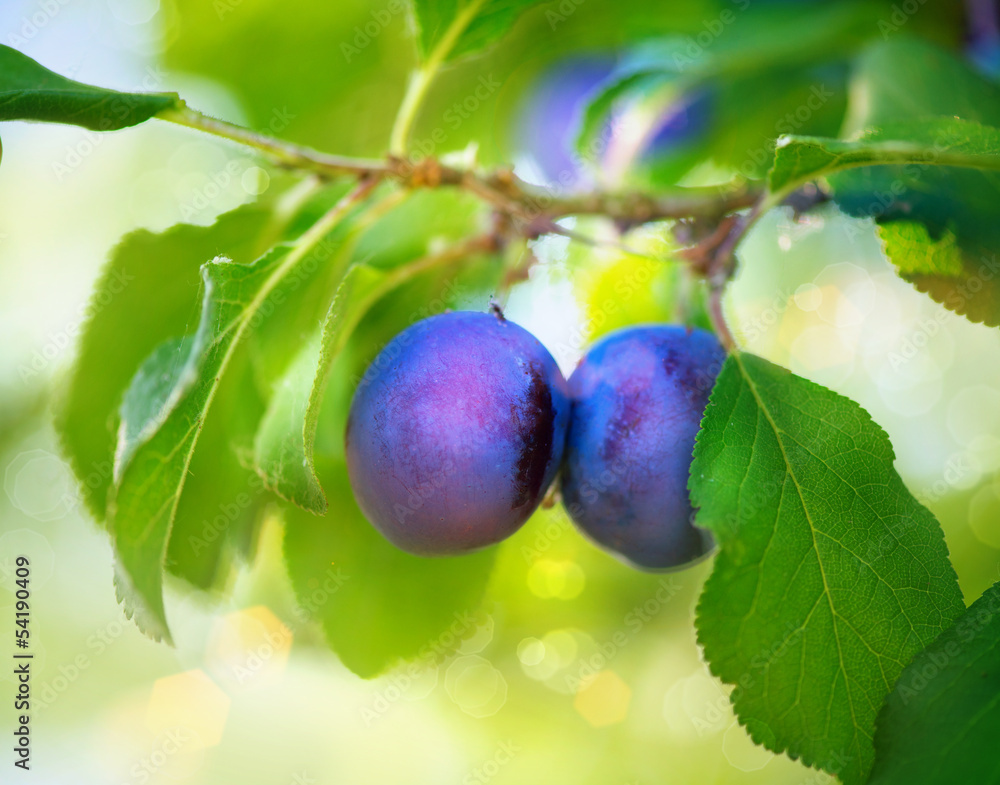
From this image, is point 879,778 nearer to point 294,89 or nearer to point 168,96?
point 168,96

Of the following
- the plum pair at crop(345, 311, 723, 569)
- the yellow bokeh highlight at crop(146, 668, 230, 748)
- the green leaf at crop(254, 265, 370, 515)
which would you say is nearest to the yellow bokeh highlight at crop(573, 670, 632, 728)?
the yellow bokeh highlight at crop(146, 668, 230, 748)

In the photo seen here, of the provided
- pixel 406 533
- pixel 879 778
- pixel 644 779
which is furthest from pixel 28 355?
pixel 644 779

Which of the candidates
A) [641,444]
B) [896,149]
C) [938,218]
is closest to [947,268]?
[938,218]

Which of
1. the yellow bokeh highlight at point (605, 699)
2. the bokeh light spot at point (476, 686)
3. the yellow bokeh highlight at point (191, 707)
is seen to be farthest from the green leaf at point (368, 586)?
the yellow bokeh highlight at point (191, 707)

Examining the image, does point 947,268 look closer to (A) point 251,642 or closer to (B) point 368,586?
(B) point 368,586

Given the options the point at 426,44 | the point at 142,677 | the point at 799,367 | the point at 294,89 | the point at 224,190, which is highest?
the point at 426,44

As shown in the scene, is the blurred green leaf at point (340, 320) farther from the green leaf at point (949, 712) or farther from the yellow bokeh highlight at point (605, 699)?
the yellow bokeh highlight at point (605, 699)
